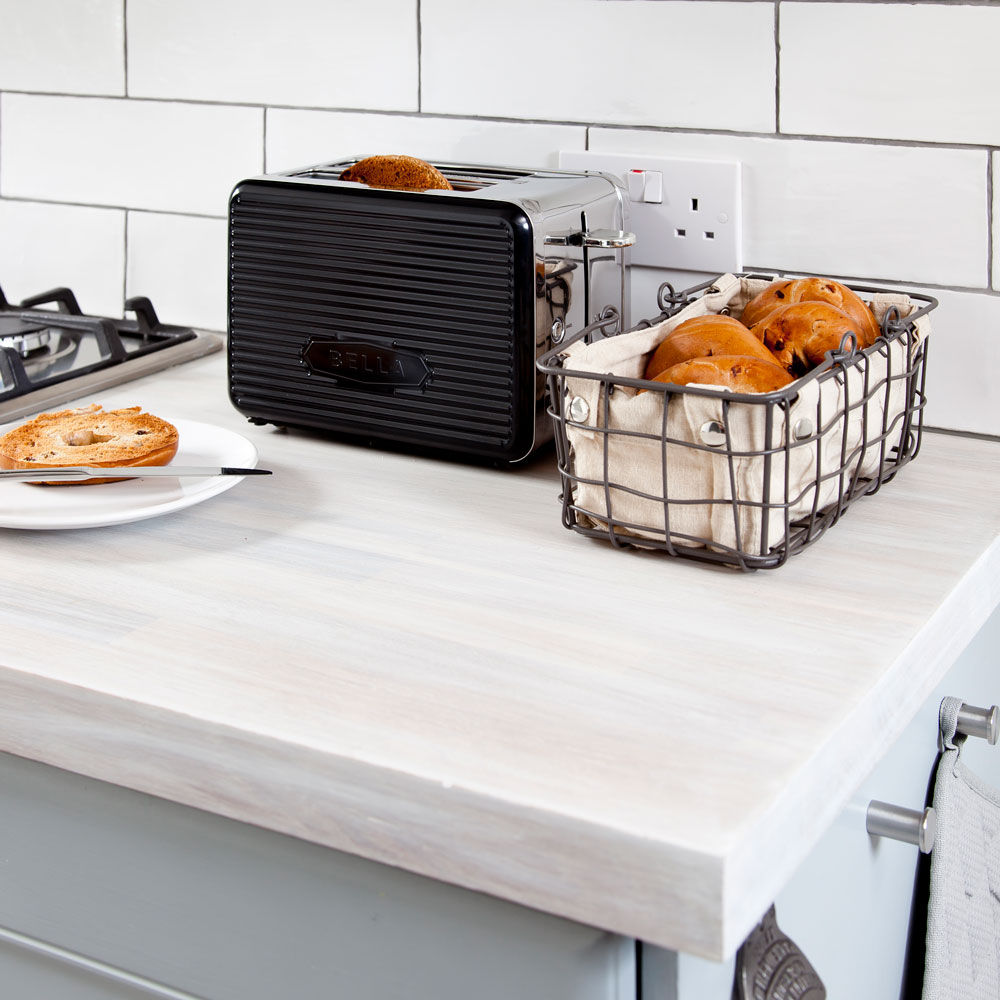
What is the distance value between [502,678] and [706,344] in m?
Answer: 0.28

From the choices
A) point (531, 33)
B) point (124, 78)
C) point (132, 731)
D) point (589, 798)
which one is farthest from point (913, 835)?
point (124, 78)

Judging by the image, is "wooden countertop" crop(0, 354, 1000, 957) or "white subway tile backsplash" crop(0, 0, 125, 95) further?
"white subway tile backsplash" crop(0, 0, 125, 95)

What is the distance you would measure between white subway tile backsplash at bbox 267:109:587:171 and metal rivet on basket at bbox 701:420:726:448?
17.7 inches

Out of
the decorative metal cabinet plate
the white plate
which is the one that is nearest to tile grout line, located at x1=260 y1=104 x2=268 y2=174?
the white plate

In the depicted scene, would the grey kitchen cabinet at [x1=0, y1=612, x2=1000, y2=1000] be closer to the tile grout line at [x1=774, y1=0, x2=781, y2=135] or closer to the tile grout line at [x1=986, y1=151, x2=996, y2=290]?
the tile grout line at [x1=986, y1=151, x2=996, y2=290]

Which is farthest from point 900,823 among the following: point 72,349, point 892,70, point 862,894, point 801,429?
point 72,349

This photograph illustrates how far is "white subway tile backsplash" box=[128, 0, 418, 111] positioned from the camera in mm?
1129

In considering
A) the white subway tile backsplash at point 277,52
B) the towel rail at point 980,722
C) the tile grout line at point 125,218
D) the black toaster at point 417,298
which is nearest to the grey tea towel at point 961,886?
the towel rail at point 980,722

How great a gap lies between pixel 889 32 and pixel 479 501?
462 millimetres

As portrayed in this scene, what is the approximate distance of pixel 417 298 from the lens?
877mm

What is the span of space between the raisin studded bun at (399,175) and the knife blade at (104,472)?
0.24m

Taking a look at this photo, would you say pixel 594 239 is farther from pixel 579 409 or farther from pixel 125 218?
pixel 125 218

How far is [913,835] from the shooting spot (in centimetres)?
70

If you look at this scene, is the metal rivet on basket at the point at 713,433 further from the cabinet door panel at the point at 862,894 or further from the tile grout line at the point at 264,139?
the tile grout line at the point at 264,139
